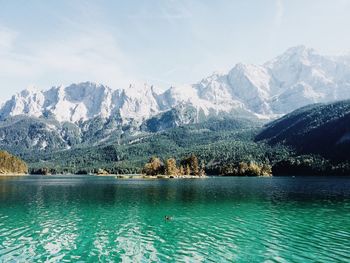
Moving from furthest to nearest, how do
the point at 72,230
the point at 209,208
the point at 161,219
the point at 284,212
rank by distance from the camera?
the point at 209,208 → the point at 284,212 → the point at 161,219 → the point at 72,230

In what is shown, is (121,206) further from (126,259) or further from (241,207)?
(126,259)

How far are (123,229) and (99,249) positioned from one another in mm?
13932

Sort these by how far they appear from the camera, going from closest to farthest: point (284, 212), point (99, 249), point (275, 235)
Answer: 1. point (99, 249)
2. point (275, 235)
3. point (284, 212)

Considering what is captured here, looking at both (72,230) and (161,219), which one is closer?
(72,230)

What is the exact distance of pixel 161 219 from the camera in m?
71.3

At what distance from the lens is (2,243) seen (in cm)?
5003

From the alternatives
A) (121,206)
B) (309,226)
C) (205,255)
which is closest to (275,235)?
(309,226)

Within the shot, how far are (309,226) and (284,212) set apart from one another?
17.5m

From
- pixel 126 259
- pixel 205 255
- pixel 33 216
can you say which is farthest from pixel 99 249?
pixel 33 216

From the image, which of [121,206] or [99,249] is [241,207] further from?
[99,249]

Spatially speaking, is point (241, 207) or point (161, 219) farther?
point (241, 207)

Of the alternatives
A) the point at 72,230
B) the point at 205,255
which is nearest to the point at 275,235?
the point at 205,255

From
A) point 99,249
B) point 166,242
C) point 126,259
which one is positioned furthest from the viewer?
point 166,242

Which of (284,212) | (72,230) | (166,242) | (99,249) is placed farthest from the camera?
(284,212)
